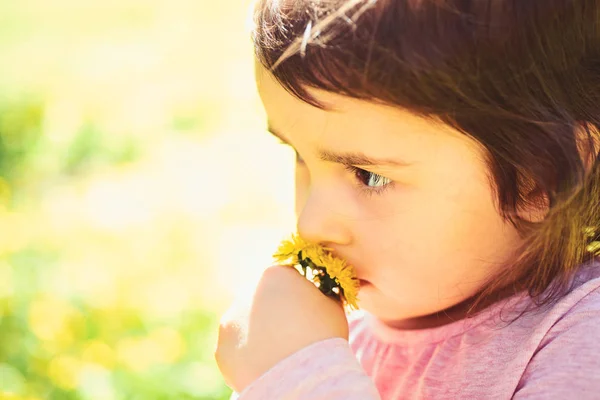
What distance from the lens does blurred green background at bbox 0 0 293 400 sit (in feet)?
8.88

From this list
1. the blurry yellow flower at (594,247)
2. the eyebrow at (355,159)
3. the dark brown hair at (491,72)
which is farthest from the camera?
the blurry yellow flower at (594,247)

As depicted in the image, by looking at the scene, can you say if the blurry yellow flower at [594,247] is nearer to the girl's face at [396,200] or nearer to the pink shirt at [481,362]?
the pink shirt at [481,362]

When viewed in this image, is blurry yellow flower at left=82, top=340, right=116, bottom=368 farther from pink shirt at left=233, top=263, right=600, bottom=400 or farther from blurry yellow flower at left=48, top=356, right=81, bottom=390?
pink shirt at left=233, top=263, right=600, bottom=400

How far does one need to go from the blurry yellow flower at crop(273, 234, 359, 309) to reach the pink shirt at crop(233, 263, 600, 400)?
0.36 ft

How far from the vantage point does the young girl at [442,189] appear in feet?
4.20

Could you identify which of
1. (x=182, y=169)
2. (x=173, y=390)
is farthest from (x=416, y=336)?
(x=182, y=169)

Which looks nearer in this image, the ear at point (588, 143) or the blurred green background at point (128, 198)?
the ear at point (588, 143)

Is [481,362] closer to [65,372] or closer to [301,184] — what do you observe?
[301,184]

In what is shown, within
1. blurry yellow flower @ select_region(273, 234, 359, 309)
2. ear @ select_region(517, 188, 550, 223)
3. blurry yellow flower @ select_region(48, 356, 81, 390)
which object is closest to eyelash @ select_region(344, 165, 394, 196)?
blurry yellow flower @ select_region(273, 234, 359, 309)

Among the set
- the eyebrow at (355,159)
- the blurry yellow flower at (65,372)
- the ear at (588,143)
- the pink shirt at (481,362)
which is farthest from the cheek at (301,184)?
the blurry yellow flower at (65,372)

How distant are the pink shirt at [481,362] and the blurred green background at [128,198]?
558 mm

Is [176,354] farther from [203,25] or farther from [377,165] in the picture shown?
[203,25]

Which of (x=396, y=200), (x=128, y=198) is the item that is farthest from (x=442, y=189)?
(x=128, y=198)

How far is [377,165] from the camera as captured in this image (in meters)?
1.38
